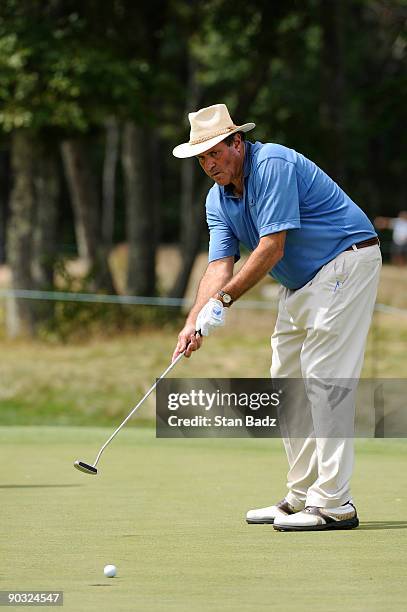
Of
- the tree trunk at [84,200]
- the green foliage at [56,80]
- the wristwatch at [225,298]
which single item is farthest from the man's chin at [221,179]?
the tree trunk at [84,200]

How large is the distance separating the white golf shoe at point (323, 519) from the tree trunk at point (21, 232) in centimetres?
1409

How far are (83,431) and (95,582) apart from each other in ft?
22.9

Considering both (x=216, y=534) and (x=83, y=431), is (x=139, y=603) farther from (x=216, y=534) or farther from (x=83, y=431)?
(x=83, y=431)

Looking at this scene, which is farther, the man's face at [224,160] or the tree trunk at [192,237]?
the tree trunk at [192,237]

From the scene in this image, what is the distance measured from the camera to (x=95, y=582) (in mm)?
4930

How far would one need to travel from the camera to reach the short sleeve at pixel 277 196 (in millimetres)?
6500

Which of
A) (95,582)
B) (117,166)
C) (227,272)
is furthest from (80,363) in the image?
(117,166)

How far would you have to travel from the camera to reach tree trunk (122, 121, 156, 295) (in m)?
24.2

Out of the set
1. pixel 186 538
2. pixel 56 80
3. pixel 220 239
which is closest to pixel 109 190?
pixel 56 80

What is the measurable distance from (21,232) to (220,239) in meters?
14.4

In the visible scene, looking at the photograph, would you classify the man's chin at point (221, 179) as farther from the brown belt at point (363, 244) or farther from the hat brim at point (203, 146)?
the brown belt at point (363, 244)

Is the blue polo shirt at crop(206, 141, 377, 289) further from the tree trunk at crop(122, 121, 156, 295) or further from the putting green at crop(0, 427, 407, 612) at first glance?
the tree trunk at crop(122, 121, 156, 295)

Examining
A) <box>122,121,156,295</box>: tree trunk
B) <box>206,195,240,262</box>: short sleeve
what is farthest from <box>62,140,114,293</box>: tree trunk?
<box>206,195,240,262</box>: short sleeve

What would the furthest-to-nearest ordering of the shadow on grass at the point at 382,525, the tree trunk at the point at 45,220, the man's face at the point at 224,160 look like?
the tree trunk at the point at 45,220, the man's face at the point at 224,160, the shadow on grass at the point at 382,525
